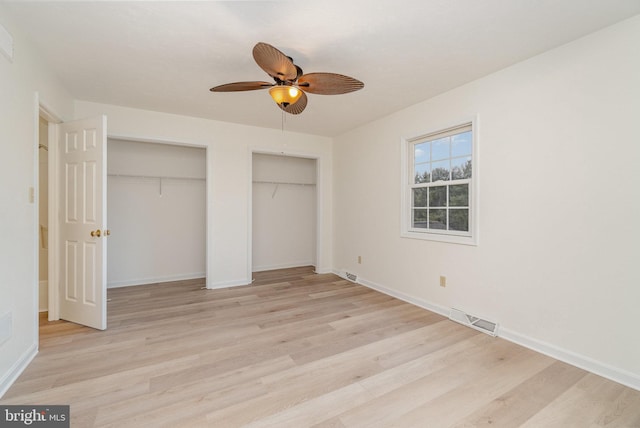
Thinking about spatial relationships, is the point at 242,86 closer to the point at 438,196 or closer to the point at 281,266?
the point at 438,196

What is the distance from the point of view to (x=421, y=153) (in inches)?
141

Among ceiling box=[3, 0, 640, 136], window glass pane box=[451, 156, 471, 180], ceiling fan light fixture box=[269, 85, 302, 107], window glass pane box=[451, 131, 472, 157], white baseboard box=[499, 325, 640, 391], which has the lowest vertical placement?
white baseboard box=[499, 325, 640, 391]

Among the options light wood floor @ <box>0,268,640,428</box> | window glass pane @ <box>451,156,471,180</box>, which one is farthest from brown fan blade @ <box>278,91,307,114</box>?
light wood floor @ <box>0,268,640,428</box>

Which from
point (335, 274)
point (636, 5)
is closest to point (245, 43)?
point (636, 5)

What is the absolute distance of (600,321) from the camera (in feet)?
6.77

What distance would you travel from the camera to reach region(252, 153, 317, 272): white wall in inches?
211

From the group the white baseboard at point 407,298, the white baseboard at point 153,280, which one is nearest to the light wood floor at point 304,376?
the white baseboard at point 407,298

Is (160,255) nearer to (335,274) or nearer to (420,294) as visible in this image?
(335,274)

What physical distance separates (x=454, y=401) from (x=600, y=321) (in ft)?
4.45

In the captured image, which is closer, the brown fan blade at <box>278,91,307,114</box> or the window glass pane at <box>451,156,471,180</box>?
the brown fan blade at <box>278,91,307,114</box>

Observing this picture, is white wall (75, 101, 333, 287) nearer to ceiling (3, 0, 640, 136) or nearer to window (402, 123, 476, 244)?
ceiling (3, 0, 640, 136)

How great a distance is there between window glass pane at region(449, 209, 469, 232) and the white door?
3.76 m

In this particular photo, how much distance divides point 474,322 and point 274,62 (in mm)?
3055

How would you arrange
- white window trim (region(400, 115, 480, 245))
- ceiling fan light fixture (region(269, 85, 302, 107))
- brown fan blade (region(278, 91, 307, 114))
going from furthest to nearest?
white window trim (region(400, 115, 480, 245))
brown fan blade (region(278, 91, 307, 114))
ceiling fan light fixture (region(269, 85, 302, 107))
